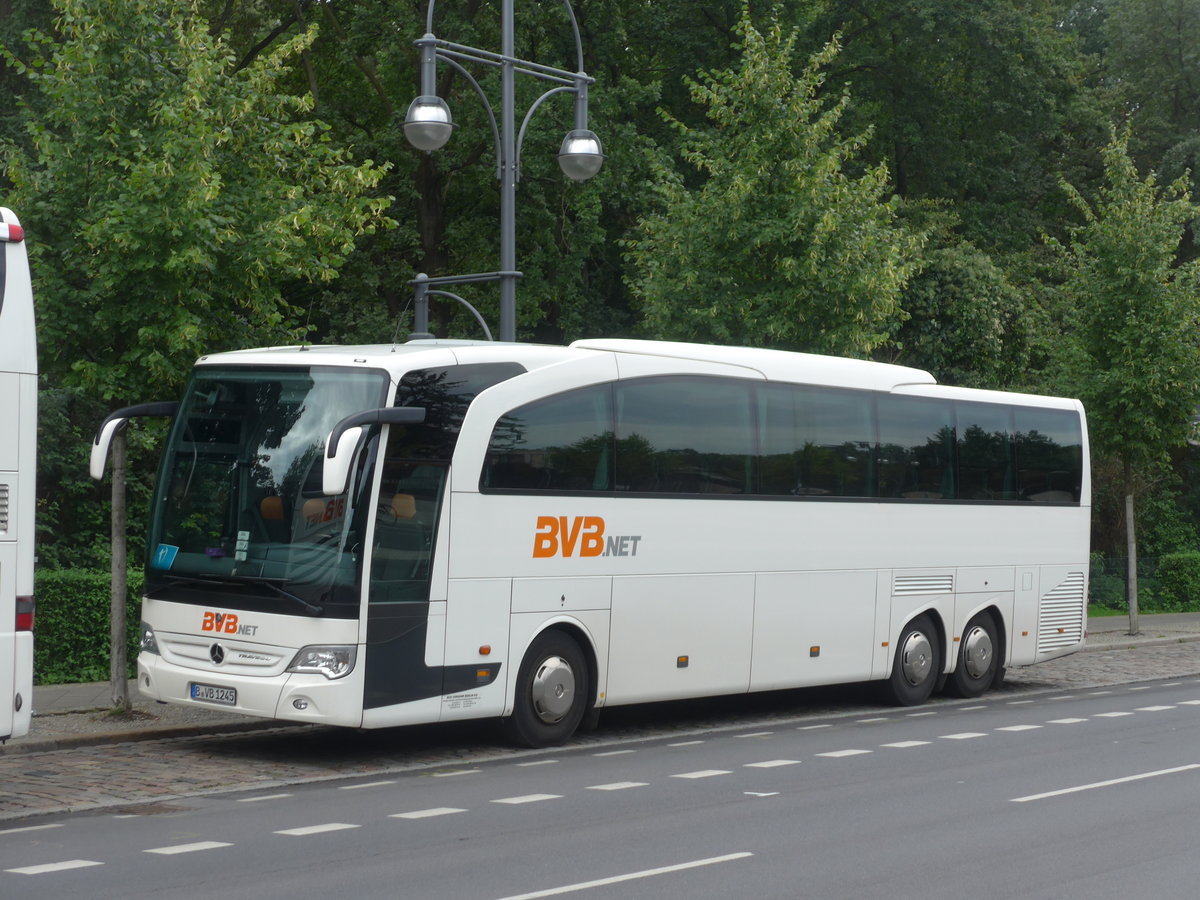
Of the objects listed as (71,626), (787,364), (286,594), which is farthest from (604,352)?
→ (71,626)

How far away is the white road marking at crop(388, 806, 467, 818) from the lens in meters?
10.2

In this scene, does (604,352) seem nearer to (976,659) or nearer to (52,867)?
(976,659)

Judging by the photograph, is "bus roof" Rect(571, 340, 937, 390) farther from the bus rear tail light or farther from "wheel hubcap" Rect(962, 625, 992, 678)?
the bus rear tail light

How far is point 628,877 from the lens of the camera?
8336 mm

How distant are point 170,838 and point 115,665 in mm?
5964

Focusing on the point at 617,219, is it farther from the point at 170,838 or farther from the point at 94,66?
the point at 170,838

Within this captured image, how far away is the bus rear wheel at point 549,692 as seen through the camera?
13602mm

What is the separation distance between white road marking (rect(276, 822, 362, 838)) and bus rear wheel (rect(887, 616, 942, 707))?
365 inches

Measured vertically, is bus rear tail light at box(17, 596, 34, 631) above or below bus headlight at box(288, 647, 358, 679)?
above

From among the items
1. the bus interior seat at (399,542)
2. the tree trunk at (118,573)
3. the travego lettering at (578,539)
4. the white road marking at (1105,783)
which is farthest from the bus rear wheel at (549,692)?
the white road marking at (1105,783)

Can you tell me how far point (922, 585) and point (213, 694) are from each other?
8.62 meters

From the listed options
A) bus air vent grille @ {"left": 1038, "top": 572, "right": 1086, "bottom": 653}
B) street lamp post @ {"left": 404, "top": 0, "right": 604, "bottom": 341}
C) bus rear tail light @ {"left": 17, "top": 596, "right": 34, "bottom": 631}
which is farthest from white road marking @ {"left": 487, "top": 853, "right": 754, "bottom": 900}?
bus air vent grille @ {"left": 1038, "top": 572, "right": 1086, "bottom": 653}

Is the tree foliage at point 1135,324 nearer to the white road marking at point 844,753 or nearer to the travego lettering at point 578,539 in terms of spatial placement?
the white road marking at point 844,753

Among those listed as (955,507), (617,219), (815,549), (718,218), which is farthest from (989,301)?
(815,549)
